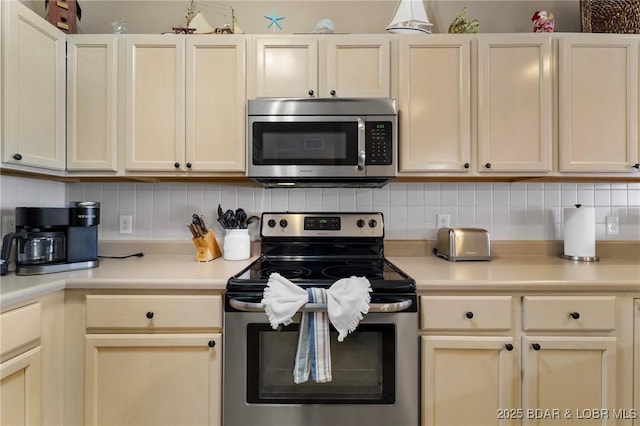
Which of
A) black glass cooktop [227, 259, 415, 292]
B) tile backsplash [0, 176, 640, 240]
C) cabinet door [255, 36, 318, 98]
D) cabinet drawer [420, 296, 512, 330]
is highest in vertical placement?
cabinet door [255, 36, 318, 98]

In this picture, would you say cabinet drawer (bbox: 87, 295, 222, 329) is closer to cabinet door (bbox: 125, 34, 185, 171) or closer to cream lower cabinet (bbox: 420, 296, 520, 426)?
cabinet door (bbox: 125, 34, 185, 171)

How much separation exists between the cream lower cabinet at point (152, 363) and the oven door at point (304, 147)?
28.5 inches

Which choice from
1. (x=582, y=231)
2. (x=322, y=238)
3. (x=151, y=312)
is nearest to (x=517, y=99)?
(x=582, y=231)

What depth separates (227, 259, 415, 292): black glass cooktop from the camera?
1362 millimetres

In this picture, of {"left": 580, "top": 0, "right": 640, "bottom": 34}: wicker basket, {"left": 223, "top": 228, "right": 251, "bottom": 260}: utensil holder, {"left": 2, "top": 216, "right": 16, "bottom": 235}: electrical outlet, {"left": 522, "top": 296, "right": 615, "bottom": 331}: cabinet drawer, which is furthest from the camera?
{"left": 223, "top": 228, "right": 251, "bottom": 260}: utensil holder

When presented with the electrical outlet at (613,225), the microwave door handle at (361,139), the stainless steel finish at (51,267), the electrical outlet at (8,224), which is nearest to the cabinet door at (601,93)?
the electrical outlet at (613,225)

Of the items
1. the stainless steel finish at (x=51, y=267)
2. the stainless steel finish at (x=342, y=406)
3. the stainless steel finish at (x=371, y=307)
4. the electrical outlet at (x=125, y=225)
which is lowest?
the stainless steel finish at (x=342, y=406)

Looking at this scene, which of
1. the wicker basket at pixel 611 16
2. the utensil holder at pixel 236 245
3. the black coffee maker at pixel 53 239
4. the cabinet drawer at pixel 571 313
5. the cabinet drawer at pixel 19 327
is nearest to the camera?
the cabinet drawer at pixel 19 327

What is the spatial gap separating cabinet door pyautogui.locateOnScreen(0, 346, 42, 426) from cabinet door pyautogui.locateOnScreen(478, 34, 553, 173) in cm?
213

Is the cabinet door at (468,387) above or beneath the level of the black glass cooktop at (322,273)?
beneath

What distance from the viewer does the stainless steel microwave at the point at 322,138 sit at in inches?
65.8

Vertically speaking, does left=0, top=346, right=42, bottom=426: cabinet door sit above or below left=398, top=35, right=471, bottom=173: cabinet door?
below

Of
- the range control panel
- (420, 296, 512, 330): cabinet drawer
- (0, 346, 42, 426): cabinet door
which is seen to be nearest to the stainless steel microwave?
the range control panel

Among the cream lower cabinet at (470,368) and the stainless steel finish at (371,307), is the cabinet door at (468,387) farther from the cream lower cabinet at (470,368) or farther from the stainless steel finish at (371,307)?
the stainless steel finish at (371,307)
